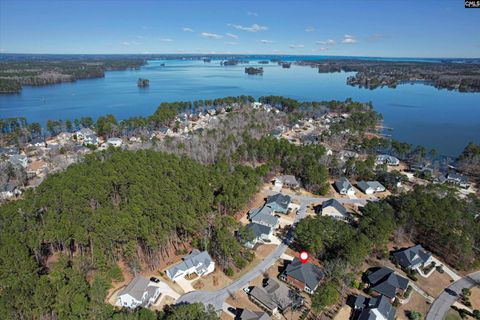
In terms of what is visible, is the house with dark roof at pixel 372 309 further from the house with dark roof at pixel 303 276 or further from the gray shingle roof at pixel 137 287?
the gray shingle roof at pixel 137 287

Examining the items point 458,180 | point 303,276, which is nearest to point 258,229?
point 303,276

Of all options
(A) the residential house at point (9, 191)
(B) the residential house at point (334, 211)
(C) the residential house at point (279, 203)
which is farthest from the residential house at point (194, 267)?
(A) the residential house at point (9, 191)

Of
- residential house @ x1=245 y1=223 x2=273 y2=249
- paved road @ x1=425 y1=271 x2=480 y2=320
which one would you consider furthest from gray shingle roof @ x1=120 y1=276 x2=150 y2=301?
paved road @ x1=425 y1=271 x2=480 y2=320

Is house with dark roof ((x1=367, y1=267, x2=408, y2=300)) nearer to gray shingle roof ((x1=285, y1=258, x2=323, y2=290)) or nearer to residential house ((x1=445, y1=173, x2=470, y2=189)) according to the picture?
gray shingle roof ((x1=285, y1=258, x2=323, y2=290))

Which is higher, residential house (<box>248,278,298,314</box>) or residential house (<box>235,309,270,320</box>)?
residential house (<box>235,309,270,320</box>)

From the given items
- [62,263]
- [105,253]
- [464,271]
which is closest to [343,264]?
[464,271]

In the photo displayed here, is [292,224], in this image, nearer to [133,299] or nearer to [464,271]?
[464,271]
